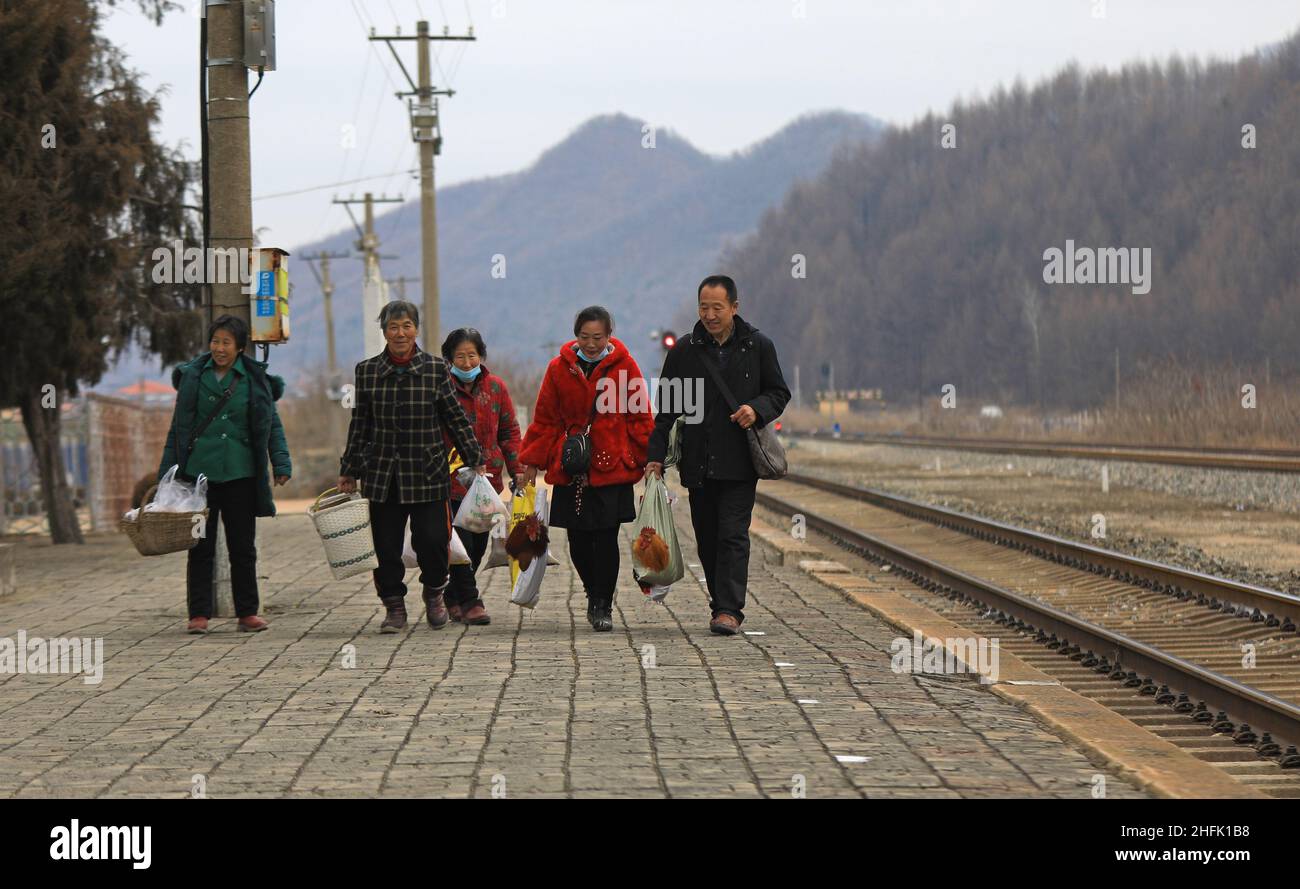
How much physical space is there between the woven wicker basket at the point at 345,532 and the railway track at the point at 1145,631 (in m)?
3.89

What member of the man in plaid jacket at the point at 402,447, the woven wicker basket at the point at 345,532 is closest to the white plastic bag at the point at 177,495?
the woven wicker basket at the point at 345,532

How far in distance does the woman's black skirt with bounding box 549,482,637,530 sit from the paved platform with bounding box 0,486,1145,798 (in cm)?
63

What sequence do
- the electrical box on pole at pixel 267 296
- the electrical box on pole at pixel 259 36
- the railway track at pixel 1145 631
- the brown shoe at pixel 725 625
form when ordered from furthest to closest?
1. the electrical box on pole at pixel 259 36
2. the electrical box on pole at pixel 267 296
3. the brown shoe at pixel 725 625
4. the railway track at pixel 1145 631

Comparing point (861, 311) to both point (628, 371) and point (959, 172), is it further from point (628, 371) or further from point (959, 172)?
point (628, 371)

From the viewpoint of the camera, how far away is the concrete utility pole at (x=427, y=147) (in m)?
30.8

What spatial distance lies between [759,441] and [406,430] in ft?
6.35

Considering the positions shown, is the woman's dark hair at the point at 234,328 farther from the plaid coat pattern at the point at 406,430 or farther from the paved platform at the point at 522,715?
the paved platform at the point at 522,715

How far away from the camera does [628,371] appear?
9953 millimetres

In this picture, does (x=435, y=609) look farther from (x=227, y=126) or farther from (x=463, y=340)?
(x=227, y=126)

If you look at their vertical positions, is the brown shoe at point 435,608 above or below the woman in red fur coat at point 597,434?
below

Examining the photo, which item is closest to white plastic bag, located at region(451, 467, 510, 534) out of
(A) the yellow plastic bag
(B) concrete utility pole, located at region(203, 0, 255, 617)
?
(A) the yellow plastic bag

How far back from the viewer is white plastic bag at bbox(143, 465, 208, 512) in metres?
10.1

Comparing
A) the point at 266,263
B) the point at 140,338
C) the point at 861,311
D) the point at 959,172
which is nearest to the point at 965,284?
the point at 861,311
